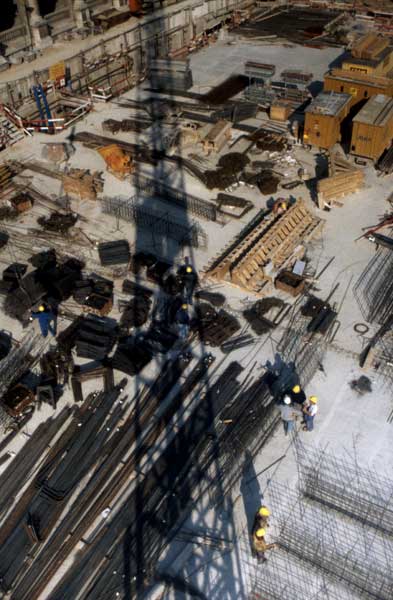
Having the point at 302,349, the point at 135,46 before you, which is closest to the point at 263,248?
the point at 302,349

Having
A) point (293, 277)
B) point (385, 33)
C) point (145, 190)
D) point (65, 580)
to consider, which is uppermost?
point (385, 33)

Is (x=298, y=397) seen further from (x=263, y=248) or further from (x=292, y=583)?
(x=263, y=248)

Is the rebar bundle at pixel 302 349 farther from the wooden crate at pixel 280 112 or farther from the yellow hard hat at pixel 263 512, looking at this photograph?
the wooden crate at pixel 280 112

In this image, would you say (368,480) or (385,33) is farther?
(385,33)

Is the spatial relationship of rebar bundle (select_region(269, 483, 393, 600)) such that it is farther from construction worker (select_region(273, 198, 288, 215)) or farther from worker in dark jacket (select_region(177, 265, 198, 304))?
construction worker (select_region(273, 198, 288, 215))

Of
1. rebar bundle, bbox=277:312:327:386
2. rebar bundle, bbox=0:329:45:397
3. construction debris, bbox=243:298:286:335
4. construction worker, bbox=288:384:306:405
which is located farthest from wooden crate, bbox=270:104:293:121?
construction worker, bbox=288:384:306:405

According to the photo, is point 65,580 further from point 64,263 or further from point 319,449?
point 64,263

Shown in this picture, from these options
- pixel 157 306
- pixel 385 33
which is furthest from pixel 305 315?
pixel 385 33
